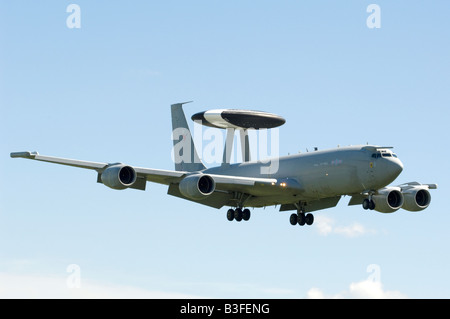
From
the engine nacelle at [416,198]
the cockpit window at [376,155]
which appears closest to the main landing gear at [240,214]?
the engine nacelle at [416,198]

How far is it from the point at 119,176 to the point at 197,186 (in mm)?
5491

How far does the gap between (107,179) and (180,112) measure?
2227 centimetres

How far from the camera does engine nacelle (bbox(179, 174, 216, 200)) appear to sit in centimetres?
5847

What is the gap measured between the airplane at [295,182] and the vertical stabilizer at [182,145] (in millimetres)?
5103

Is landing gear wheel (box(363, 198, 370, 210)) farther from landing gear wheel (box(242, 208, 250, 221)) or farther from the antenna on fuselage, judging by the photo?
the antenna on fuselage

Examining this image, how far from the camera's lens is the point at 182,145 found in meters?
75.8

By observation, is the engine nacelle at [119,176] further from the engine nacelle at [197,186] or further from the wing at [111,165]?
the engine nacelle at [197,186]

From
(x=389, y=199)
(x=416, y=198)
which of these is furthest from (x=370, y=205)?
(x=416, y=198)

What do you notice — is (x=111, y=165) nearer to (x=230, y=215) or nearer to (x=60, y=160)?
(x=60, y=160)

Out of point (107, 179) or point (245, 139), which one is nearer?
point (107, 179)

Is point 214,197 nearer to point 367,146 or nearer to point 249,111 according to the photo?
point 249,111

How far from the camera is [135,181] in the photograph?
60.2 metres
